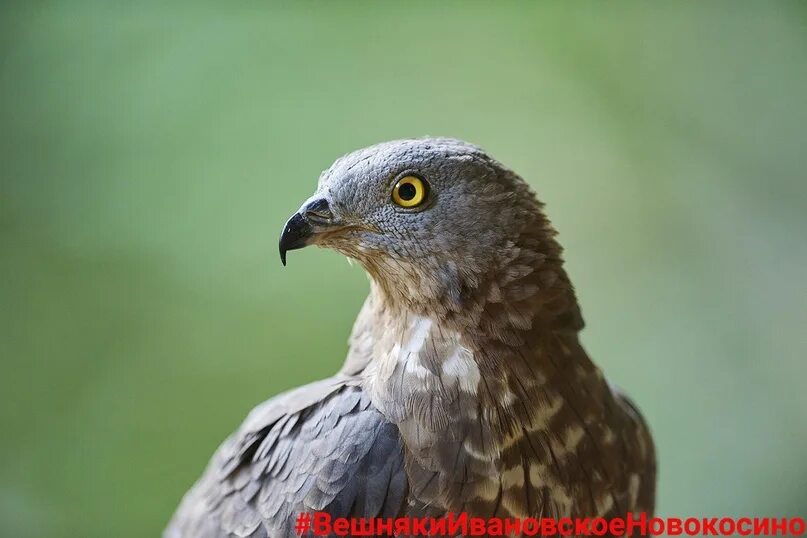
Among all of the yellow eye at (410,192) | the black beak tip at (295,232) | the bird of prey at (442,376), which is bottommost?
the bird of prey at (442,376)

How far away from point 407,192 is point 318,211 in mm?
176

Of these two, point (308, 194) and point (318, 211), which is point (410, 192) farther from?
point (308, 194)

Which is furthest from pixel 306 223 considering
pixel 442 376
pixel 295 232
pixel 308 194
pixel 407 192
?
pixel 308 194

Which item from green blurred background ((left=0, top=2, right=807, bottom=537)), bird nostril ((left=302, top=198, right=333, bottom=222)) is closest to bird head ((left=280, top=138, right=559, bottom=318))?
bird nostril ((left=302, top=198, right=333, bottom=222))

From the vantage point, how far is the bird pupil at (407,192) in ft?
4.76

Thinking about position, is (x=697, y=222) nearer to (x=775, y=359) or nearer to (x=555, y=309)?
(x=775, y=359)

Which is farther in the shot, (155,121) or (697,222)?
(697,222)

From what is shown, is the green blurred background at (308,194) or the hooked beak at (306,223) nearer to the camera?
the hooked beak at (306,223)

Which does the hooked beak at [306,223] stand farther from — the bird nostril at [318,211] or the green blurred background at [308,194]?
the green blurred background at [308,194]

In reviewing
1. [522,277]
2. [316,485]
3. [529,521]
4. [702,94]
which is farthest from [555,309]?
[702,94]

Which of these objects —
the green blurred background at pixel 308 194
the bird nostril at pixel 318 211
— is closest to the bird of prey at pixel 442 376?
the bird nostril at pixel 318 211

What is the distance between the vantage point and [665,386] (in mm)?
2773

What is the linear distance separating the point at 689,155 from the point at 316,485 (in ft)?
6.53

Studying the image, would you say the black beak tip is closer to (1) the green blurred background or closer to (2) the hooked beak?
(2) the hooked beak
